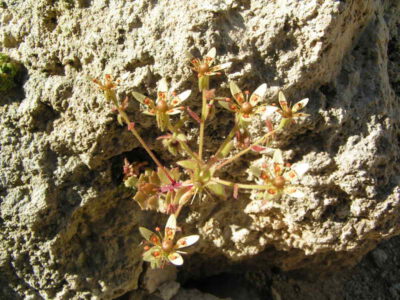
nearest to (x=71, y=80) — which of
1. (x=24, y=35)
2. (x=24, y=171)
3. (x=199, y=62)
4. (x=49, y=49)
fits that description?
(x=49, y=49)

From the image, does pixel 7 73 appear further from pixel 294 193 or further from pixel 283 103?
pixel 294 193

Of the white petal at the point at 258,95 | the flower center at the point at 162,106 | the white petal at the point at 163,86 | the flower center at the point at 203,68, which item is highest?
the flower center at the point at 203,68

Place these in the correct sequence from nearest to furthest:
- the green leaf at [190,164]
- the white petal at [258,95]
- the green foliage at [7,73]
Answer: the green leaf at [190,164] → the white petal at [258,95] → the green foliage at [7,73]

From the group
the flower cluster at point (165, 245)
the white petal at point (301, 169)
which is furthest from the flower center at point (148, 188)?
the white petal at point (301, 169)

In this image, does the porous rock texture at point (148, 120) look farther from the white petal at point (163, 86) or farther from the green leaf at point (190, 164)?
the green leaf at point (190, 164)

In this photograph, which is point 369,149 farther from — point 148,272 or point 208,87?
point 148,272

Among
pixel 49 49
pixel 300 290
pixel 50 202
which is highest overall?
pixel 49 49

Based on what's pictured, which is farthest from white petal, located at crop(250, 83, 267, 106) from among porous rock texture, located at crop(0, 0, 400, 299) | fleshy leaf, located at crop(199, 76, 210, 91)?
fleshy leaf, located at crop(199, 76, 210, 91)

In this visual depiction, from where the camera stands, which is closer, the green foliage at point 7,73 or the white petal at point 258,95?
the white petal at point 258,95
